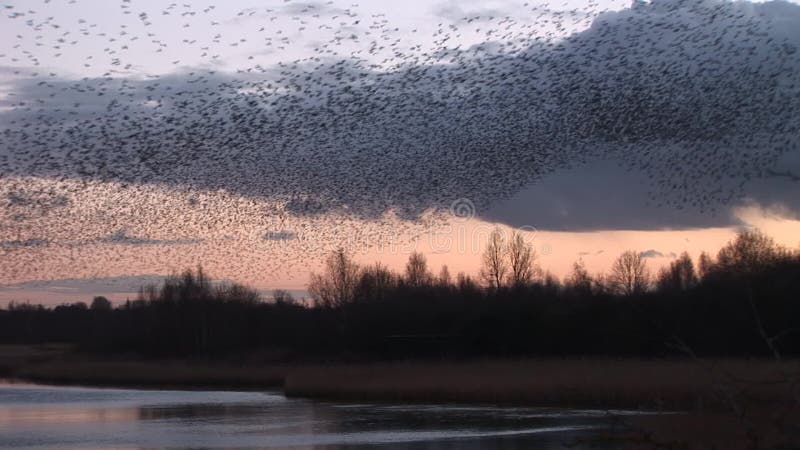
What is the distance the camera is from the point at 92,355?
3386 inches

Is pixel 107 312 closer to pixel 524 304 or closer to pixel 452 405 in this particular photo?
pixel 524 304

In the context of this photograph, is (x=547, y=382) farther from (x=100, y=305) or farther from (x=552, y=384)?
(x=100, y=305)

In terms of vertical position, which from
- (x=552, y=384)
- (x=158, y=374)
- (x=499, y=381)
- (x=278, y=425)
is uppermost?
(x=158, y=374)

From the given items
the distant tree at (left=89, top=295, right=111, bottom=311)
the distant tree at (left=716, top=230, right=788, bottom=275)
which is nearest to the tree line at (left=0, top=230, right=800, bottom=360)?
the distant tree at (left=716, top=230, right=788, bottom=275)

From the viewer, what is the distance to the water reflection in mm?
26422

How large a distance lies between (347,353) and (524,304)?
12259 millimetres

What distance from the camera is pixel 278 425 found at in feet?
103

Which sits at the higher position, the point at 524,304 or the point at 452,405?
the point at 524,304

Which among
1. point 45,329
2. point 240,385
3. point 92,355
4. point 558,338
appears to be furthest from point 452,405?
point 45,329

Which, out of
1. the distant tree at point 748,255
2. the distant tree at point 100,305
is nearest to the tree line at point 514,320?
the distant tree at point 748,255

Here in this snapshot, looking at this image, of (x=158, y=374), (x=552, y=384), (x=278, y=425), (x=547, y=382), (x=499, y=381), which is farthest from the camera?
(x=158, y=374)

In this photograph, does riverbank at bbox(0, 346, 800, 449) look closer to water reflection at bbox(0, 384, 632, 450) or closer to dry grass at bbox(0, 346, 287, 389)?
dry grass at bbox(0, 346, 287, 389)

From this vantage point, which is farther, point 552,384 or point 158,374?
point 158,374

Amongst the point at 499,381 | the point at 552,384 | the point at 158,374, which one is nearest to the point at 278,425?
the point at 499,381
